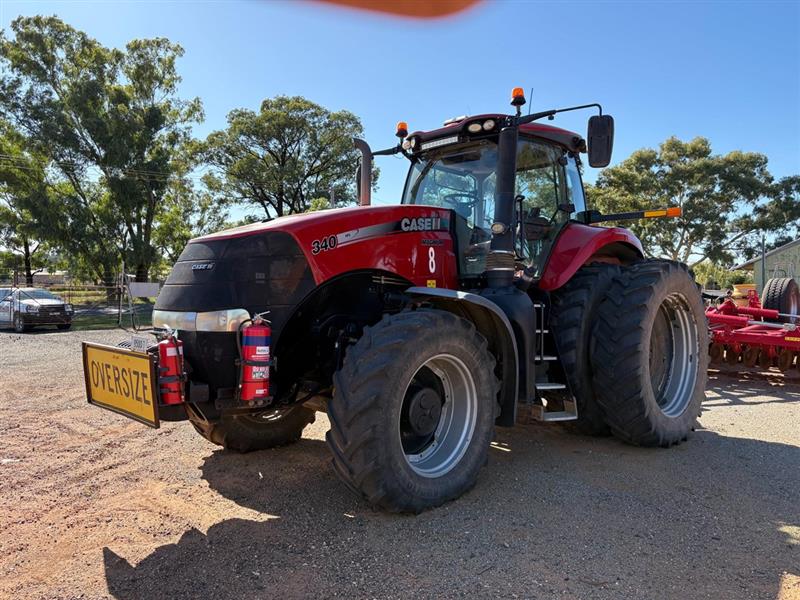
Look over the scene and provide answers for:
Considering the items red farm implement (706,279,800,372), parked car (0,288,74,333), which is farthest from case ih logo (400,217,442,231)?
parked car (0,288,74,333)

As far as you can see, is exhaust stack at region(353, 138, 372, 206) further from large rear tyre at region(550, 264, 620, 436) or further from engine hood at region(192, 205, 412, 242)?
large rear tyre at region(550, 264, 620, 436)

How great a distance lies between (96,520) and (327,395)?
152cm

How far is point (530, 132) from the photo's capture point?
456cm

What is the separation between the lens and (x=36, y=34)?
25953mm

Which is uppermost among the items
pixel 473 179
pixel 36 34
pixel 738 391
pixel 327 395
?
pixel 36 34

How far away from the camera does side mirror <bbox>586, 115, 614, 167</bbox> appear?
4.01 meters

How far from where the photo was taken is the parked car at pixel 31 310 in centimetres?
1627

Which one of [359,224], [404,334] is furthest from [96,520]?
[359,224]

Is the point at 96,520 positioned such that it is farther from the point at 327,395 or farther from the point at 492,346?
the point at 492,346

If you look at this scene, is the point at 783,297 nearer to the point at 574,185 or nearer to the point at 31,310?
the point at 574,185

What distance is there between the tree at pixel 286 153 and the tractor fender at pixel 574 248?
26052mm

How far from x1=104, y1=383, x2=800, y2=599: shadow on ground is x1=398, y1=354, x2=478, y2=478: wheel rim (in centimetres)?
31

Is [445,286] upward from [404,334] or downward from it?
upward

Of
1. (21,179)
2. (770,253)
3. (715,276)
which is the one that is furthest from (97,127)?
(715,276)
